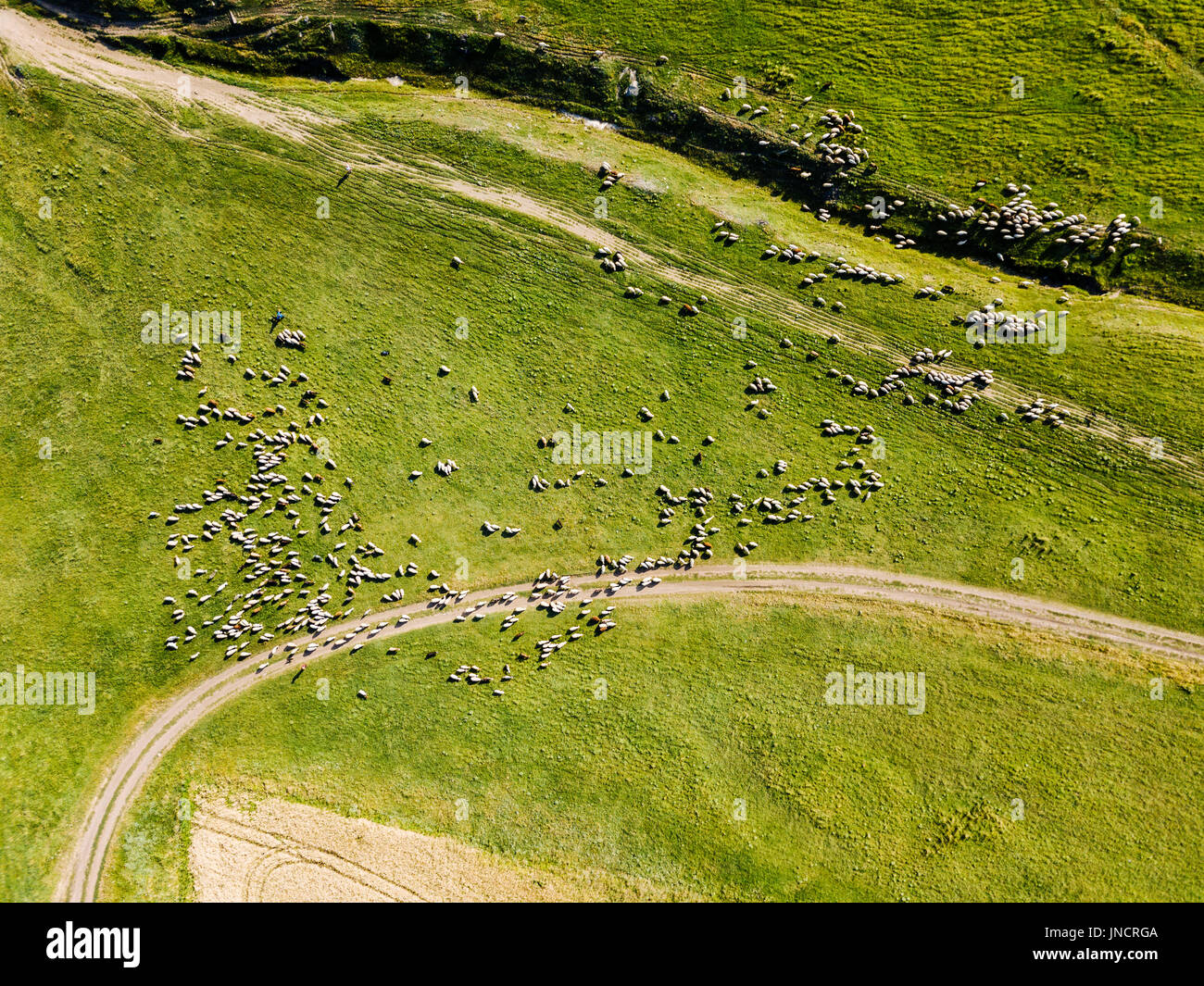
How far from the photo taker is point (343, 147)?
18.7m

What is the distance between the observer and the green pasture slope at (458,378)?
17.9 m

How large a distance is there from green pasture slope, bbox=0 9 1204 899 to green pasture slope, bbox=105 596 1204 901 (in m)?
2.15

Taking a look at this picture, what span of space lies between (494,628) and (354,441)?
22.2 ft

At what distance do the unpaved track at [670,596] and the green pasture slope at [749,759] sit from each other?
419 millimetres

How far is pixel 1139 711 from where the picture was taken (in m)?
17.4

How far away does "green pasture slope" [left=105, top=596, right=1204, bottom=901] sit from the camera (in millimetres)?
17000

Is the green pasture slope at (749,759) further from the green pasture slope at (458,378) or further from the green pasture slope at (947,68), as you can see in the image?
the green pasture slope at (947,68)

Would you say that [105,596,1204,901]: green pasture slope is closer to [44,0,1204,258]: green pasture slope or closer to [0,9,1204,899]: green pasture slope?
[0,9,1204,899]: green pasture slope

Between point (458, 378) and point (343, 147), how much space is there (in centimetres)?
767

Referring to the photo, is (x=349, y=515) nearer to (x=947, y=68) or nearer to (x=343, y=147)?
(x=343, y=147)

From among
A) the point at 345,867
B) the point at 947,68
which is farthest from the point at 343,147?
the point at 345,867

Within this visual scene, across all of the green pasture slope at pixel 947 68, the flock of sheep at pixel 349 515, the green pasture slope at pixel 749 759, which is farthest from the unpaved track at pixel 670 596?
the green pasture slope at pixel 947 68

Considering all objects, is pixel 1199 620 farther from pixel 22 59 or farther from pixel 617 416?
pixel 22 59

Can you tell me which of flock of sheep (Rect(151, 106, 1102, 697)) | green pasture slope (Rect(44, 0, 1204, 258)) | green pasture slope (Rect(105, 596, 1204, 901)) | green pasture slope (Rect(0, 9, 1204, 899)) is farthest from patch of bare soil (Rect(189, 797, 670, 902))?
green pasture slope (Rect(44, 0, 1204, 258))
